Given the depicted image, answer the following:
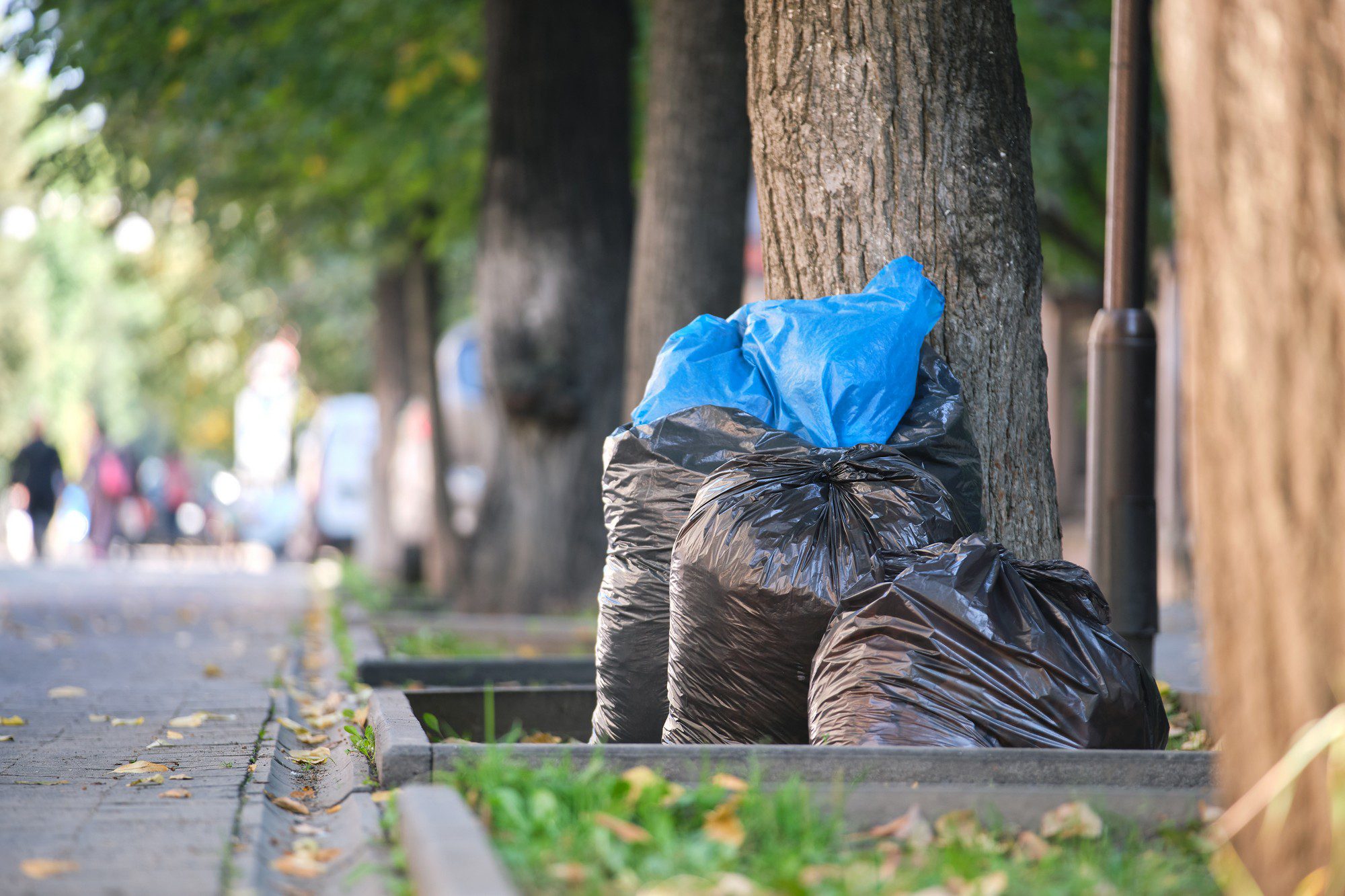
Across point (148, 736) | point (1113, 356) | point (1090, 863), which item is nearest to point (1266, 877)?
point (1090, 863)

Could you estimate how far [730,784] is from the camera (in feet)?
9.39

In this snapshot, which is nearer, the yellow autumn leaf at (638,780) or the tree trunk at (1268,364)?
the tree trunk at (1268,364)

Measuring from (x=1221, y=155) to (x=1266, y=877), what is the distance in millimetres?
1118

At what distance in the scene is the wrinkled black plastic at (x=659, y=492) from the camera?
3789mm

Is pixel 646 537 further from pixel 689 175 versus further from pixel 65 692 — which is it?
pixel 689 175

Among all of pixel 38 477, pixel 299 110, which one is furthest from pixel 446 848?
pixel 38 477

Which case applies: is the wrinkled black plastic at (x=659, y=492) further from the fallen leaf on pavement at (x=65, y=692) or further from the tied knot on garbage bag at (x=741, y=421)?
the fallen leaf on pavement at (x=65, y=692)

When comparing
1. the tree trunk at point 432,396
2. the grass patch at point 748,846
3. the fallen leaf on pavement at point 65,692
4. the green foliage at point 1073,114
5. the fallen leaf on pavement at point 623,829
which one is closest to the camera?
the grass patch at point 748,846

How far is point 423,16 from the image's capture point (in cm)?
1030

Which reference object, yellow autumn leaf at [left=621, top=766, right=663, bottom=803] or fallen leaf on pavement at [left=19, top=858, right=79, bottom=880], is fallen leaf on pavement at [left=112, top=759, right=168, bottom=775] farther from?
yellow autumn leaf at [left=621, top=766, right=663, bottom=803]

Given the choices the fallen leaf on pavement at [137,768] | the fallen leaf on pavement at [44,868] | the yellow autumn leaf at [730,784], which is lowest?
the fallen leaf on pavement at [137,768]

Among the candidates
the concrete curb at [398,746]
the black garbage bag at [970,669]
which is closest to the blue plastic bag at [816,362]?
the black garbage bag at [970,669]

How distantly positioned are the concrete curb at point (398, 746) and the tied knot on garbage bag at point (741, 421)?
63cm

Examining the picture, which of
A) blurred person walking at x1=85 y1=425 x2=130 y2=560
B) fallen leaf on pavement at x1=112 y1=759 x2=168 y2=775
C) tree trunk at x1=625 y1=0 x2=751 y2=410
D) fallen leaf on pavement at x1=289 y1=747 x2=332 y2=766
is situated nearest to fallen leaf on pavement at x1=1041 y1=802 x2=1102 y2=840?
fallen leaf on pavement at x1=289 y1=747 x2=332 y2=766
